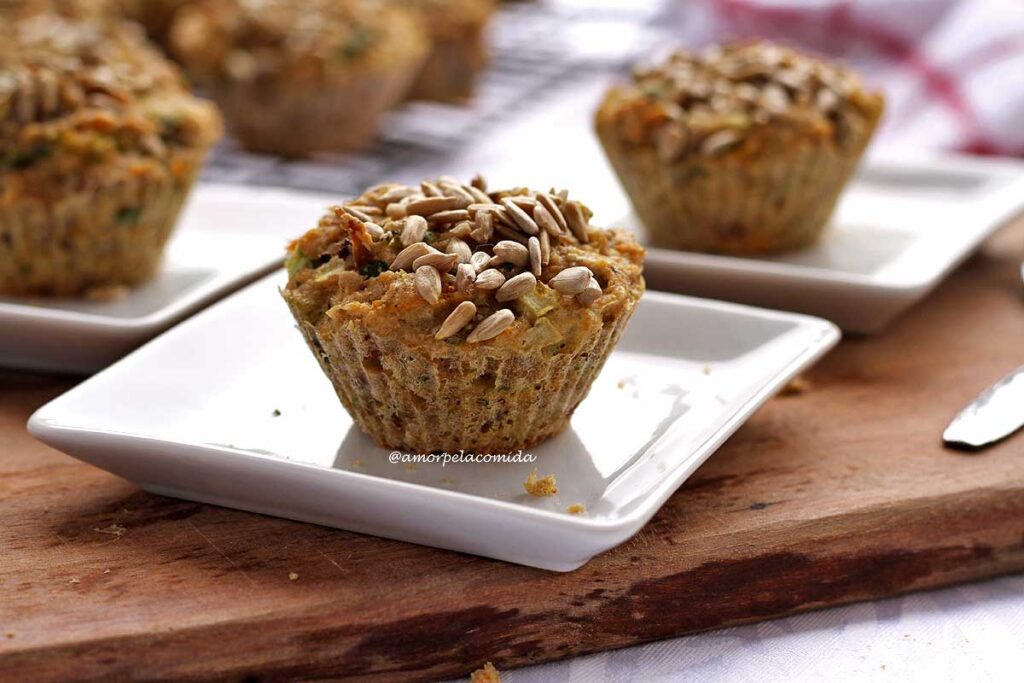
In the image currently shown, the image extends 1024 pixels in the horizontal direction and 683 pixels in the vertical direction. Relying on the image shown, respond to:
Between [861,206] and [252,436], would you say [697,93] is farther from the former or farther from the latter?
[252,436]

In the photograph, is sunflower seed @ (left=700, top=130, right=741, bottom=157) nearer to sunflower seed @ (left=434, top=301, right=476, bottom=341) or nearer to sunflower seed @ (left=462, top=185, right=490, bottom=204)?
sunflower seed @ (left=462, top=185, right=490, bottom=204)

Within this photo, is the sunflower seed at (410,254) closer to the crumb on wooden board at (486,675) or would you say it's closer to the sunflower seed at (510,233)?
the sunflower seed at (510,233)

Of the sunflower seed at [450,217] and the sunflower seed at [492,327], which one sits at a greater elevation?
the sunflower seed at [450,217]

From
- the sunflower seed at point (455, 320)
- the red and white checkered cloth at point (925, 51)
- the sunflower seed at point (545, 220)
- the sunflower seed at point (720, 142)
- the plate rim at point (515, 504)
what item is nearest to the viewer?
the plate rim at point (515, 504)

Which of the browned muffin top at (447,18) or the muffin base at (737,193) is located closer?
the muffin base at (737,193)

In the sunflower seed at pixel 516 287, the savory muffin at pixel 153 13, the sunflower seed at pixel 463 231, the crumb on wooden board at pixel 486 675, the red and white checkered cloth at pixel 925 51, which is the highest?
the sunflower seed at pixel 463 231

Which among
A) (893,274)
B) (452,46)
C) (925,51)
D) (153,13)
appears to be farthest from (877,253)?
(153,13)

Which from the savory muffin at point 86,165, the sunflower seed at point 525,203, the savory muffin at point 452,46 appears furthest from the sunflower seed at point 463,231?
the savory muffin at point 452,46

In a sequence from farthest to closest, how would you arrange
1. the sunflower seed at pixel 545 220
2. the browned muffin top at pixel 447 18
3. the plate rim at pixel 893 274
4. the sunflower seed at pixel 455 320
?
the browned muffin top at pixel 447 18 → the plate rim at pixel 893 274 → the sunflower seed at pixel 545 220 → the sunflower seed at pixel 455 320
